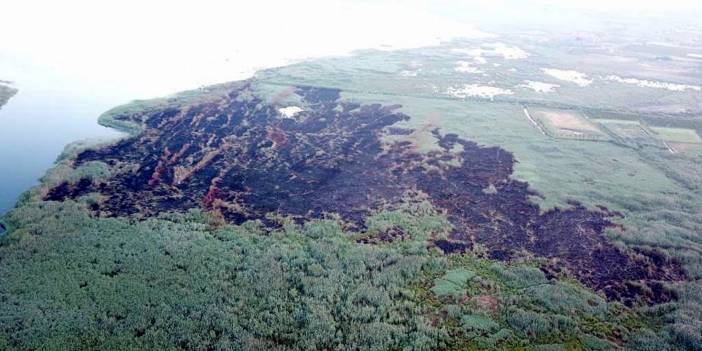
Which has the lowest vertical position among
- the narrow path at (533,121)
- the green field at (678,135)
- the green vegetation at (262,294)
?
the green vegetation at (262,294)

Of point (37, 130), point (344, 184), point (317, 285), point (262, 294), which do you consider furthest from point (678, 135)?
point (37, 130)

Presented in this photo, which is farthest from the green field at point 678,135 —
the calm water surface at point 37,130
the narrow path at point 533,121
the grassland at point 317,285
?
the calm water surface at point 37,130

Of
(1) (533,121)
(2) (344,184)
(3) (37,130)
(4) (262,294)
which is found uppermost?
(3) (37,130)

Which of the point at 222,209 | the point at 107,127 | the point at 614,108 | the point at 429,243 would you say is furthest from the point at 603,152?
the point at 107,127

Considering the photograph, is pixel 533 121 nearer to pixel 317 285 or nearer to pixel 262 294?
pixel 317 285

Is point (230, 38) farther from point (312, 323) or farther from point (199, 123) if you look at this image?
point (312, 323)

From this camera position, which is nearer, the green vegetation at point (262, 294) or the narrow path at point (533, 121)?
the green vegetation at point (262, 294)

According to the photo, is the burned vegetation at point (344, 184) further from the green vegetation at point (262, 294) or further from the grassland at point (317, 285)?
the green vegetation at point (262, 294)

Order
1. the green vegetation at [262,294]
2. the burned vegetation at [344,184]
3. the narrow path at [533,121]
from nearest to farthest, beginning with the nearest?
the green vegetation at [262,294]
the burned vegetation at [344,184]
the narrow path at [533,121]

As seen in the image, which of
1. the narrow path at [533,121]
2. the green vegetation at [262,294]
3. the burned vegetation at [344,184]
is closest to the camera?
the green vegetation at [262,294]
